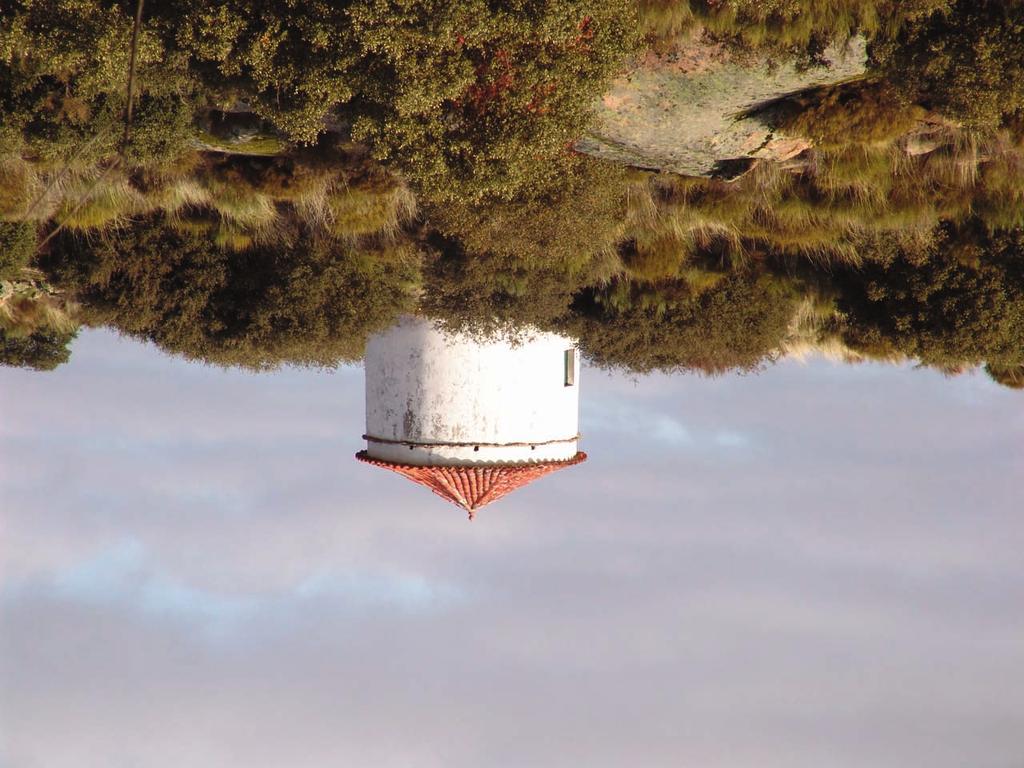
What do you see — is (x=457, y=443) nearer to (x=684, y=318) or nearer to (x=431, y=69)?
(x=684, y=318)

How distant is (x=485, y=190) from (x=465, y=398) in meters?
5.23

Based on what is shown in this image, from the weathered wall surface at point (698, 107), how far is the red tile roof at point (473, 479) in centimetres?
541

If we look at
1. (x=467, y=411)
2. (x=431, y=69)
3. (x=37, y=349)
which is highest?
(x=431, y=69)

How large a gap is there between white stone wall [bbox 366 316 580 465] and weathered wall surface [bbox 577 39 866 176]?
13.6 feet

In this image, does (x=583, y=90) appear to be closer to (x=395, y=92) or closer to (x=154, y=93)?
(x=395, y=92)

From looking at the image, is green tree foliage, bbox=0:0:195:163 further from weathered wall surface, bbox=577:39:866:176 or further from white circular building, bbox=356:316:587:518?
weathered wall surface, bbox=577:39:866:176

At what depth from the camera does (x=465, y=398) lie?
59.6 ft

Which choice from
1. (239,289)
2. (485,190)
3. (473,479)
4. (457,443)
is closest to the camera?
(485,190)

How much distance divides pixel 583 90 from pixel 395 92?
2.22 metres

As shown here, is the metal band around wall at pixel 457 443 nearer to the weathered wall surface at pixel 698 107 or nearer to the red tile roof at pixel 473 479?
the red tile roof at pixel 473 479

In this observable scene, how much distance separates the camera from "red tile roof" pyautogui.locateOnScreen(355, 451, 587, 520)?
18219 millimetres

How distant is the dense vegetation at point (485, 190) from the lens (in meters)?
12.5

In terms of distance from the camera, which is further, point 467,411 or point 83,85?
point 467,411

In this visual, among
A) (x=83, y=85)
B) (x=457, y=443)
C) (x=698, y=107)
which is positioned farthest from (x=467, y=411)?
(x=83, y=85)
